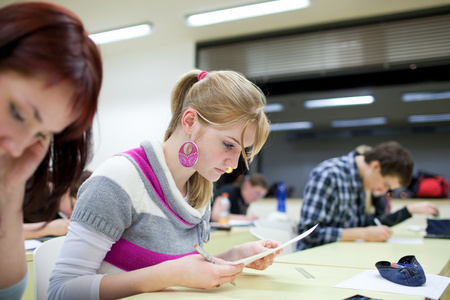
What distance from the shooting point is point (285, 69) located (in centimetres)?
435

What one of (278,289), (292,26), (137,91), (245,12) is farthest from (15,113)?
(137,91)

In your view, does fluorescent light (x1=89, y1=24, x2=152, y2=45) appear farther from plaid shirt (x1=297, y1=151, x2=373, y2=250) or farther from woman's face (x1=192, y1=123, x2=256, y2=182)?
woman's face (x1=192, y1=123, x2=256, y2=182)

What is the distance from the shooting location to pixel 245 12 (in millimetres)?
3936

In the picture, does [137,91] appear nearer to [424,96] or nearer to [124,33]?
[124,33]

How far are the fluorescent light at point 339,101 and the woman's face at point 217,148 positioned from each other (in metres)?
3.53

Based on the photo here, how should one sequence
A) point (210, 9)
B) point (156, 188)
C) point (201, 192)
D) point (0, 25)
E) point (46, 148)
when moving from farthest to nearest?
point (210, 9) → point (201, 192) → point (156, 188) → point (46, 148) → point (0, 25)

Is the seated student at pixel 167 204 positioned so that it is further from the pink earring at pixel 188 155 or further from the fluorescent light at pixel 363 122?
the fluorescent light at pixel 363 122

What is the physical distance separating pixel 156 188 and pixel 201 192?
0.76ft

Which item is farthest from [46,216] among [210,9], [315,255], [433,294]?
[210,9]

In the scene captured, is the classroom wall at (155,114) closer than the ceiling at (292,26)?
No

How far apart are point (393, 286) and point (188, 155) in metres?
0.68

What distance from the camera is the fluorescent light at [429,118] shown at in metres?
4.12

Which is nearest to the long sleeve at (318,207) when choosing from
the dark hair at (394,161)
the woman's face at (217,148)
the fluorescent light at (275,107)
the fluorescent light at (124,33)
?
the dark hair at (394,161)

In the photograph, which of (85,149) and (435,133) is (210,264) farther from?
(435,133)
